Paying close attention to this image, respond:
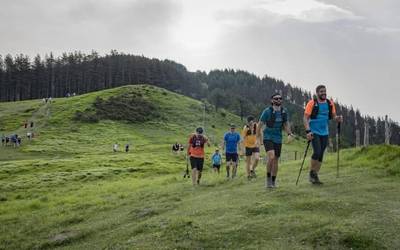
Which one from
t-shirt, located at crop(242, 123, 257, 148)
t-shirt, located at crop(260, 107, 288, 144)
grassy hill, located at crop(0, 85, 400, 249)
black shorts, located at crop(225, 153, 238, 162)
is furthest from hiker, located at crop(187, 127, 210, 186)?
t-shirt, located at crop(260, 107, 288, 144)

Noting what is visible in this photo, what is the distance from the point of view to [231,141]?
2220cm

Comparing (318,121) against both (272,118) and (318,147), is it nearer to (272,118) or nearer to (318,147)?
(318,147)

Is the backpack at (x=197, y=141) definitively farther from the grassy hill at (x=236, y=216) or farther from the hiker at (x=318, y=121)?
the hiker at (x=318, y=121)

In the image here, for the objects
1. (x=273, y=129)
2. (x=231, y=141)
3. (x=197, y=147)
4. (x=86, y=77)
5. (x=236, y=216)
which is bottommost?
(x=236, y=216)

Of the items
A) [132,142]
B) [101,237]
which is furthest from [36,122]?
[101,237]

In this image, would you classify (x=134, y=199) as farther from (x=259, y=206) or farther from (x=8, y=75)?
(x=8, y=75)

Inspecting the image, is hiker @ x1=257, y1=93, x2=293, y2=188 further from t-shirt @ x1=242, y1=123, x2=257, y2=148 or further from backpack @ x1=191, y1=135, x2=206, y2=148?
backpack @ x1=191, y1=135, x2=206, y2=148

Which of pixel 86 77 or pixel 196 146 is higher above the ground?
pixel 86 77

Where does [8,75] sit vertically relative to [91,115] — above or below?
above

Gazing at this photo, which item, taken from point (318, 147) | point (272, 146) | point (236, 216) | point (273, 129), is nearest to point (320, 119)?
point (318, 147)

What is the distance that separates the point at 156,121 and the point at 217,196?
107 meters

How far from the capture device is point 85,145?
279ft

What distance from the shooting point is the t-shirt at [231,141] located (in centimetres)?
2220

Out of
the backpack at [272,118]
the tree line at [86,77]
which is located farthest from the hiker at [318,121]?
the tree line at [86,77]
